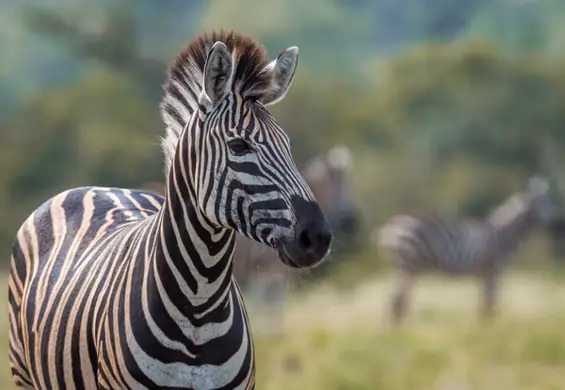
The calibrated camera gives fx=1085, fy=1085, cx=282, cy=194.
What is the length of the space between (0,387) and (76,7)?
23454 millimetres

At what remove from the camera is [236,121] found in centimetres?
332

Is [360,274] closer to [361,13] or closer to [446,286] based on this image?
[446,286]

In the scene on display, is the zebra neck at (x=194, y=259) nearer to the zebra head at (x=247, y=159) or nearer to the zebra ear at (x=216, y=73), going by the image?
the zebra head at (x=247, y=159)

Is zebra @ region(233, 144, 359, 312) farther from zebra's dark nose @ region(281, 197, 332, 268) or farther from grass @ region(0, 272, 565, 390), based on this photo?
zebra's dark nose @ region(281, 197, 332, 268)

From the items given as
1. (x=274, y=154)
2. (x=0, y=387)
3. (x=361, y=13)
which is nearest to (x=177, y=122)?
(x=274, y=154)

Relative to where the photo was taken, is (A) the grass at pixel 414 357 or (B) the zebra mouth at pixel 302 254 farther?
(A) the grass at pixel 414 357

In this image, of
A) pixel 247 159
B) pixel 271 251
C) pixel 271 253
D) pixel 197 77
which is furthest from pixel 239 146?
pixel 271 253

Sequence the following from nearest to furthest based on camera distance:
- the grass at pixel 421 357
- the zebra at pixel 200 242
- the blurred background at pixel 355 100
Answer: the zebra at pixel 200 242 → the grass at pixel 421 357 → the blurred background at pixel 355 100

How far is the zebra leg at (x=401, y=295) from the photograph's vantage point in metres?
14.2

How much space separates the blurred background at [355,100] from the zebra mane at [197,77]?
1475 centimetres

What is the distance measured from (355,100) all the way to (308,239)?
89.3 ft

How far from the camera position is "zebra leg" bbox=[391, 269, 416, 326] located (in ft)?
46.4

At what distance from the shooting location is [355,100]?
3012cm

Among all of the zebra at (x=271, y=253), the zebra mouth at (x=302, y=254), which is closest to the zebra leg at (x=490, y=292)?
the zebra at (x=271, y=253)
